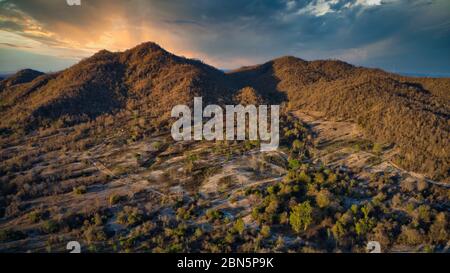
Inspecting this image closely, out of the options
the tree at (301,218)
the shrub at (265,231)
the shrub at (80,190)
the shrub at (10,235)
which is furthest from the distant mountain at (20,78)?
the tree at (301,218)

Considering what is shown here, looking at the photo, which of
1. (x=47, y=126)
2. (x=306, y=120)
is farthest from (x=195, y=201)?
(x=47, y=126)

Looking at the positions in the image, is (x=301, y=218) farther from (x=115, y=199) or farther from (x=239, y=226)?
(x=115, y=199)

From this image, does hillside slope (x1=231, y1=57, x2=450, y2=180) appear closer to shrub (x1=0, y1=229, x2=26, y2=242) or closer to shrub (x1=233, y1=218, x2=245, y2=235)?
shrub (x1=233, y1=218, x2=245, y2=235)

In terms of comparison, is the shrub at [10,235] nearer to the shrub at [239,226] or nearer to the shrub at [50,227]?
the shrub at [50,227]

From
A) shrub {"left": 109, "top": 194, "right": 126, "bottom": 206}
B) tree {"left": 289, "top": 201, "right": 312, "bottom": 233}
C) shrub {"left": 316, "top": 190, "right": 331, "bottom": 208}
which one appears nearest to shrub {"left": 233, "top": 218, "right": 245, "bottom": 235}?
tree {"left": 289, "top": 201, "right": 312, "bottom": 233}

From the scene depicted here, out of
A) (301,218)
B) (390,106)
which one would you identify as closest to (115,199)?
(301,218)
